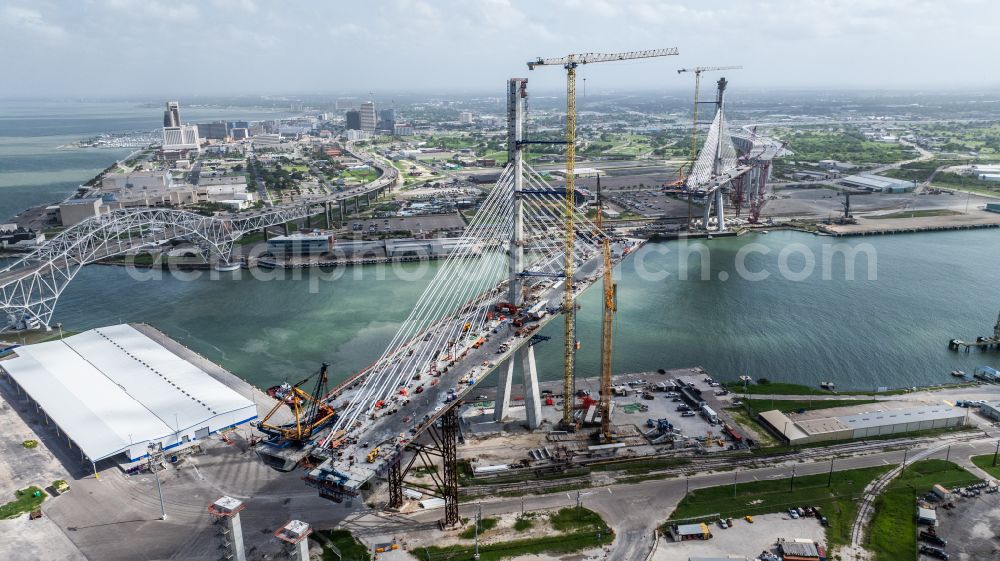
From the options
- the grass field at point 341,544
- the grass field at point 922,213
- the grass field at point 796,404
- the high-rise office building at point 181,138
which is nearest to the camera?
the grass field at point 341,544

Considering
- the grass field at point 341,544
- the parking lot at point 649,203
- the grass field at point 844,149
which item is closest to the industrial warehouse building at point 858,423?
the grass field at point 341,544

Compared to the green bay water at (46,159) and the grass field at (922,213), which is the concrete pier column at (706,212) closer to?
the grass field at (922,213)

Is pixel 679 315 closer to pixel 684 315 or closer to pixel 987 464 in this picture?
pixel 684 315

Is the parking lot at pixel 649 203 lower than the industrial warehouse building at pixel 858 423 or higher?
higher

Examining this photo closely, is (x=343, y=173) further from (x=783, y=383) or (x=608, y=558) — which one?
(x=608, y=558)

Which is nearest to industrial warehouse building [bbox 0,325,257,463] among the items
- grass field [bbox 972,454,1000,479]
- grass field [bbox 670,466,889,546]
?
grass field [bbox 670,466,889,546]

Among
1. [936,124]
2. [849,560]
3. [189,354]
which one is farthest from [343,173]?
[936,124]
